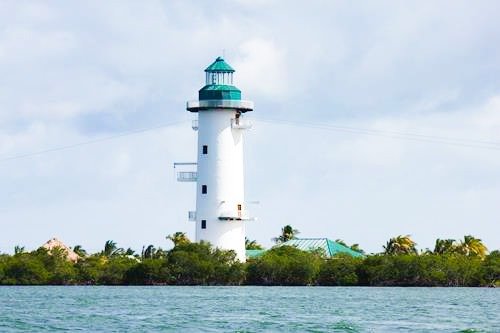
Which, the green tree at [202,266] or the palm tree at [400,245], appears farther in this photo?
the palm tree at [400,245]

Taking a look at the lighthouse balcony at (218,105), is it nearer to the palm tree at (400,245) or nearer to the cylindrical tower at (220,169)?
the cylindrical tower at (220,169)

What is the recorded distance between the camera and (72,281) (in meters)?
83.0

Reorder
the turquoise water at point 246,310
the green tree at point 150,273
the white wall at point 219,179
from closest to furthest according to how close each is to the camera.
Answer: the turquoise water at point 246,310
the green tree at point 150,273
the white wall at point 219,179

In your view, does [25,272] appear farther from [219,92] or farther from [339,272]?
[339,272]

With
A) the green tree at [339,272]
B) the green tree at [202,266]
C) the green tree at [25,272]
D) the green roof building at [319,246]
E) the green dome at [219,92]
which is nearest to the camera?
the green tree at [202,266]

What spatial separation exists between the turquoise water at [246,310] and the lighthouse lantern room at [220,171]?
942 cm

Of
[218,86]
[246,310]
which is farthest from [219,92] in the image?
[246,310]

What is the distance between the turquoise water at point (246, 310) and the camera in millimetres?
43844

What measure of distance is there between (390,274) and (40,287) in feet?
67.6

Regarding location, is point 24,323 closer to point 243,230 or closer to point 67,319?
point 67,319

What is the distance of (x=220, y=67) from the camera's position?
84000mm

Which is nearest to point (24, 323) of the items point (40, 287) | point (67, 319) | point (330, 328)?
point (67, 319)

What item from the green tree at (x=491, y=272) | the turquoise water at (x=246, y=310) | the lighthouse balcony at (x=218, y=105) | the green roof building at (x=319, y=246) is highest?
the lighthouse balcony at (x=218, y=105)

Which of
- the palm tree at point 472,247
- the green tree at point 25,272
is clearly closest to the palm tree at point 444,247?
the palm tree at point 472,247
